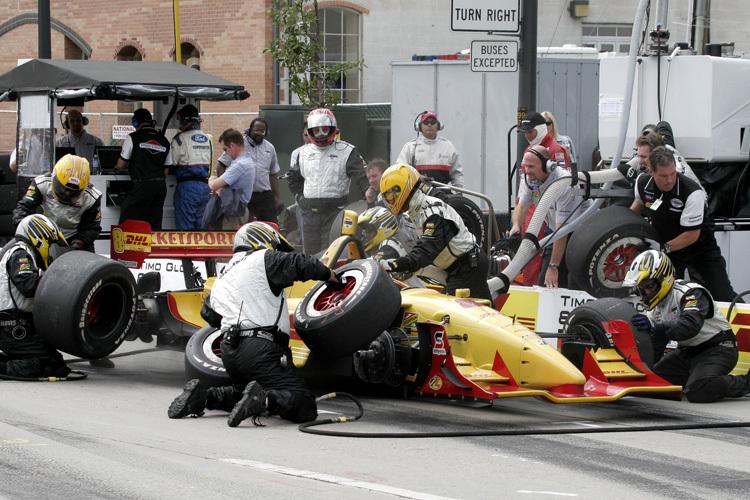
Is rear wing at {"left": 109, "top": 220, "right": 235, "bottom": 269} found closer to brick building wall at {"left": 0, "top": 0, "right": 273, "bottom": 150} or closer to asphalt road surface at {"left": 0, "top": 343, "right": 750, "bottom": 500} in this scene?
asphalt road surface at {"left": 0, "top": 343, "right": 750, "bottom": 500}

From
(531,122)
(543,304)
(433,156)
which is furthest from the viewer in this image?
(433,156)

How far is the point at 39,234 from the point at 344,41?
15.7 meters

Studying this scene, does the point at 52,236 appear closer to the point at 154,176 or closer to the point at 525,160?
the point at 154,176

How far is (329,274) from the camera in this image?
717 centimetres

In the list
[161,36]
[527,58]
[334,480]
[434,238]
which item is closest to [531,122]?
[527,58]

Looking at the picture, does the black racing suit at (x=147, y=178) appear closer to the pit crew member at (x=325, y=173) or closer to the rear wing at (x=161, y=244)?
the rear wing at (x=161, y=244)

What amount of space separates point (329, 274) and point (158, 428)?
5.04 ft

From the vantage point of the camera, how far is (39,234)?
8.65m

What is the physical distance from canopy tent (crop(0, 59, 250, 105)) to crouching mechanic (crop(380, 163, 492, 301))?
13.1 ft

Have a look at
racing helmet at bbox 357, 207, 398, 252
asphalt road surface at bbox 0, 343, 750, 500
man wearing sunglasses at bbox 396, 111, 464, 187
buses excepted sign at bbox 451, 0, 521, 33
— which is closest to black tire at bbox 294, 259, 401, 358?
asphalt road surface at bbox 0, 343, 750, 500

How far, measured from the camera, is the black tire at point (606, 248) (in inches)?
364

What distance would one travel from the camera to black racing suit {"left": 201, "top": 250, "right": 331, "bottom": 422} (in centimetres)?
695

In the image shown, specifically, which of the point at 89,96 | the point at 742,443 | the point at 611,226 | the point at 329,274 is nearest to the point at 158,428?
the point at 329,274

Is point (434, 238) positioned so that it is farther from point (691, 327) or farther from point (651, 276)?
point (691, 327)
